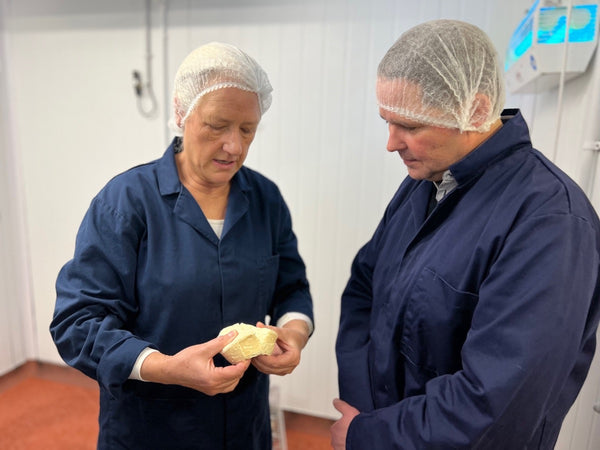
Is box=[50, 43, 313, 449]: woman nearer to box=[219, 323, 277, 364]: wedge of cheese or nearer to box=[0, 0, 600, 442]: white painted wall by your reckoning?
box=[219, 323, 277, 364]: wedge of cheese

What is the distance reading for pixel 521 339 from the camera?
69 centimetres

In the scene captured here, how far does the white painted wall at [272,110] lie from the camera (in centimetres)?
190

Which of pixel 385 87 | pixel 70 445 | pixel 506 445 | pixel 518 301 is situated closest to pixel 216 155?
pixel 385 87

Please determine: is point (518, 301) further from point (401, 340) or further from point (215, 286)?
point (215, 286)

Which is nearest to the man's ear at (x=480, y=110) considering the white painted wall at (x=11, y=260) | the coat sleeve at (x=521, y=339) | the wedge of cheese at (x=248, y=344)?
the coat sleeve at (x=521, y=339)

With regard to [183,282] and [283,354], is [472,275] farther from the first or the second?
[183,282]

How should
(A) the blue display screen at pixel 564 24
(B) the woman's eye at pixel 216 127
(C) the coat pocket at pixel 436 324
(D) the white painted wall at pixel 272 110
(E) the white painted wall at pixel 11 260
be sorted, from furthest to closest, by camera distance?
(E) the white painted wall at pixel 11 260
(D) the white painted wall at pixel 272 110
(A) the blue display screen at pixel 564 24
(B) the woman's eye at pixel 216 127
(C) the coat pocket at pixel 436 324

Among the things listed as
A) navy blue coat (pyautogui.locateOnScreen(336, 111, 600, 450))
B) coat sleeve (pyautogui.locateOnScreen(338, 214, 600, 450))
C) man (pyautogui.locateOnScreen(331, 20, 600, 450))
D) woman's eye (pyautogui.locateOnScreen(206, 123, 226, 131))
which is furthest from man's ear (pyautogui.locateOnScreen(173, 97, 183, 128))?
coat sleeve (pyautogui.locateOnScreen(338, 214, 600, 450))

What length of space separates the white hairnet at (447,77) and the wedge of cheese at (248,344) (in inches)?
23.2

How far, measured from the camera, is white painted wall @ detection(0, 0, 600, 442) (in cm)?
190

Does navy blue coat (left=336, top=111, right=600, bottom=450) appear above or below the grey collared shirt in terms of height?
below

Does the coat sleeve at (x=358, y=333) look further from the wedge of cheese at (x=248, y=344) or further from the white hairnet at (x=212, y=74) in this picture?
the white hairnet at (x=212, y=74)

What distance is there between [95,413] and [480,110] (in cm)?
247

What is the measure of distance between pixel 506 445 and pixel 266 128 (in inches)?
66.3
